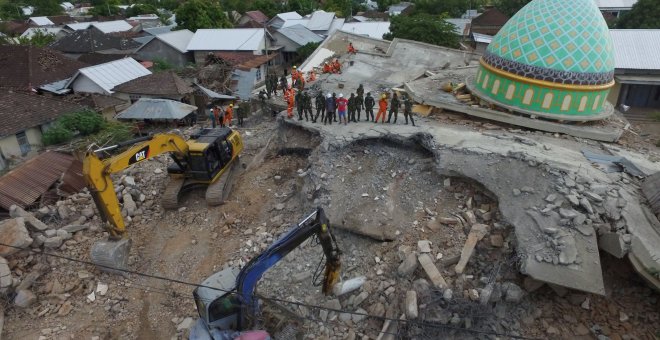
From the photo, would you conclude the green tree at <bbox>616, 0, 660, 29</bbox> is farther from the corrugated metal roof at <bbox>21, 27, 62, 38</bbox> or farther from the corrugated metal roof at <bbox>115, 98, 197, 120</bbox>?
the corrugated metal roof at <bbox>21, 27, 62, 38</bbox>

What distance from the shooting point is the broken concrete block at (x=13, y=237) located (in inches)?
401

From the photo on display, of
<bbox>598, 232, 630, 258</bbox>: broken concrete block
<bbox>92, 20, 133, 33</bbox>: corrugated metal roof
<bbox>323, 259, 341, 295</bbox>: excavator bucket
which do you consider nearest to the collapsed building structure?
<bbox>598, 232, 630, 258</bbox>: broken concrete block

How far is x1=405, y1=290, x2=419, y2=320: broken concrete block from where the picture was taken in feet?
27.8

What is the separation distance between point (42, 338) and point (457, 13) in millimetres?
57553

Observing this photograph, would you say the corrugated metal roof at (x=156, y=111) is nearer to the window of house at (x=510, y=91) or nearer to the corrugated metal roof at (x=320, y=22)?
the window of house at (x=510, y=91)

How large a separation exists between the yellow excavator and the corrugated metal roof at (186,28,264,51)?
83.2 ft

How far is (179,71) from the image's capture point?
100ft

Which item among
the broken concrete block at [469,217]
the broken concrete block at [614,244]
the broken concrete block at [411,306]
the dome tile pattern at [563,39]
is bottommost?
the broken concrete block at [411,306]

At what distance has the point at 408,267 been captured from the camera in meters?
9.26

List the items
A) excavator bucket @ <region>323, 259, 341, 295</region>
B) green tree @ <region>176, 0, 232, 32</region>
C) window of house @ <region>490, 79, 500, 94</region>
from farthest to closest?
green tree @ <region>176, 0, 232, 32</region> < window of house @ <region>490, 79, 500, 94</region> < excavator bucket @ <region>323, 259, 341, 295</region>

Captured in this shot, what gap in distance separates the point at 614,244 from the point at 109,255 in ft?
37.7

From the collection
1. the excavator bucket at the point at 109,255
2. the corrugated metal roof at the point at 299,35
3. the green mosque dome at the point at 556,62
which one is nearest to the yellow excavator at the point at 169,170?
the excavator bucket at the point at 109,255

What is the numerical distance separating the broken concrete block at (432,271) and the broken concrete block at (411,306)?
1.78 ft

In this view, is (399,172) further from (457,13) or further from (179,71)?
(457,13)
